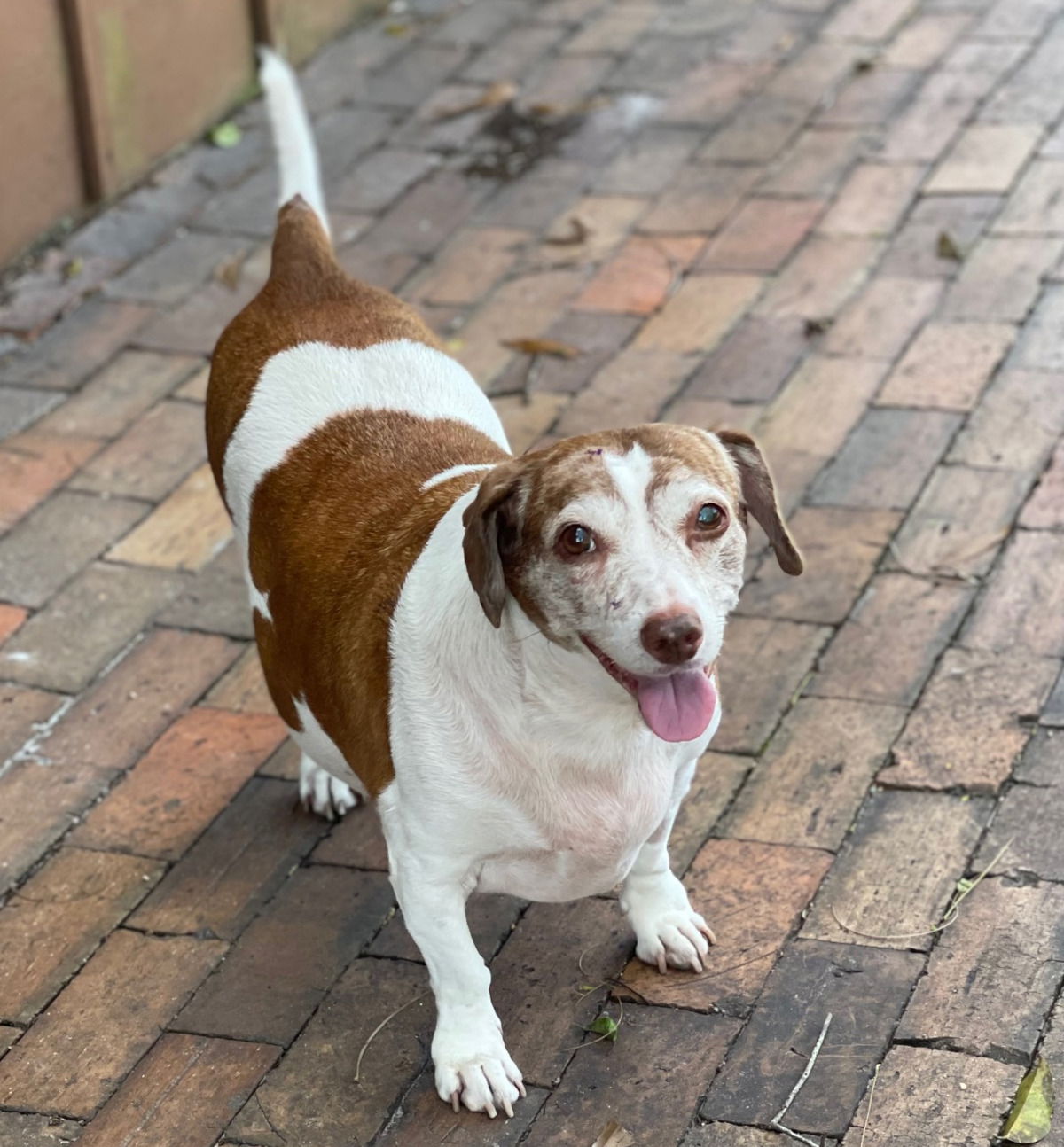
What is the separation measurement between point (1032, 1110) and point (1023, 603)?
1572 millimetres

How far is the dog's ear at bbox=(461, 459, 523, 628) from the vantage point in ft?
8.68

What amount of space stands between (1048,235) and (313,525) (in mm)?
3433

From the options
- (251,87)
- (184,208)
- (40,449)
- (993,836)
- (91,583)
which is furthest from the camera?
(251,87)

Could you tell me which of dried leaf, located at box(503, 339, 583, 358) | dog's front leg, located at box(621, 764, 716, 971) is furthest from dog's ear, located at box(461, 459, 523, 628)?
dried leaf, located at box(503, 339, 583, 358)

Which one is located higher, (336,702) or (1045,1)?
(336,702)

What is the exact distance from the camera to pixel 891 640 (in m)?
4.14

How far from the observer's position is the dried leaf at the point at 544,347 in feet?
17.9

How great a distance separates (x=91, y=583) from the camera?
4645mm

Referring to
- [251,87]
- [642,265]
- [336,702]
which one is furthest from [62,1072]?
[251,87]

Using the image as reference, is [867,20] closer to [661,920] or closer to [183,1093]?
[661,920]

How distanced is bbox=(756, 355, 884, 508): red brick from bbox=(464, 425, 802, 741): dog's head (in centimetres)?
203

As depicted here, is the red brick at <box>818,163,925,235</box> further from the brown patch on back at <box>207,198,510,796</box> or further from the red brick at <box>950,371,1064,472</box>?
the brown patch on back at <box>207,198,510,796</box>

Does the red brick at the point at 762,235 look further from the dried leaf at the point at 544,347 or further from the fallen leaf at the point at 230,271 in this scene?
the fallen leaf at the point at 230,271

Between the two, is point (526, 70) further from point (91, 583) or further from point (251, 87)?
point (91, 583)
